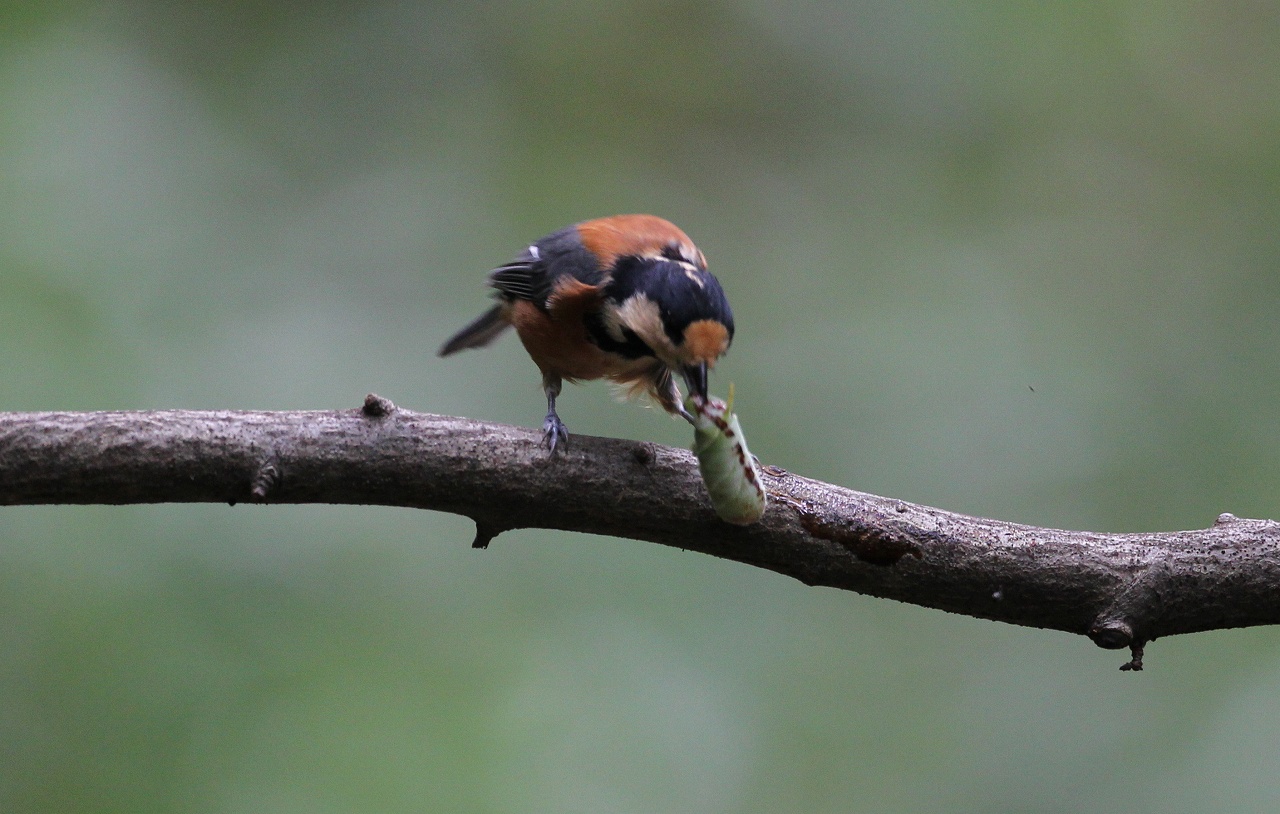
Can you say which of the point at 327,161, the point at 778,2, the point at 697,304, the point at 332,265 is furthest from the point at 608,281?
the point at 778,2

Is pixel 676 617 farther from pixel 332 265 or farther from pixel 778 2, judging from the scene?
pixel 778 2

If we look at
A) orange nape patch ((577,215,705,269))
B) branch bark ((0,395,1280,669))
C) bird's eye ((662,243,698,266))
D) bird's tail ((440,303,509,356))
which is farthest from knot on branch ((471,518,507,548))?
bird's tail ((440,303,509,356))

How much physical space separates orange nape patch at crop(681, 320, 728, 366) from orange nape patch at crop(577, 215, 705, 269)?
1.47ft

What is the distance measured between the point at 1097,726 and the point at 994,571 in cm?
216

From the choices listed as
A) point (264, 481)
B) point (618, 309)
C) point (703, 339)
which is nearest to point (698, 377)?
point (703, 339)

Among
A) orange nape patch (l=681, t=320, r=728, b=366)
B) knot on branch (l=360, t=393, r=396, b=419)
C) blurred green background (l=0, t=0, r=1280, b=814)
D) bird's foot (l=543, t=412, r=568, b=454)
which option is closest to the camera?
knot on branch (l=360, t=393, r=396, b=419)

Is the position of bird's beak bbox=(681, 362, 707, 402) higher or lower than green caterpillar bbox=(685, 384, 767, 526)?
higher

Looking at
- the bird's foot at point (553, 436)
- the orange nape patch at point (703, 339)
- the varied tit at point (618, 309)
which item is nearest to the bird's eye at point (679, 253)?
the varied tit at point (618, 309)

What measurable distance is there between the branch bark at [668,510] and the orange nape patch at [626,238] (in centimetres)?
73

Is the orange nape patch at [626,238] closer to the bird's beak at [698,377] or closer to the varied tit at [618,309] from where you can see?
the varied tit at [618,309]

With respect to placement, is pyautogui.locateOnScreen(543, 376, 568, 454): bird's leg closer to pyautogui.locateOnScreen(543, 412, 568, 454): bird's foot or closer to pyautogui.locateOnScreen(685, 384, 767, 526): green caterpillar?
A: pyautogui.locateOnScreen(543, 412, 568, 454): bird's foot

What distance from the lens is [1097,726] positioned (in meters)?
4.01

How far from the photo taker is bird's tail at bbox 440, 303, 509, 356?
3736 millimetres

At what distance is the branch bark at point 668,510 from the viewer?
2.13 m
